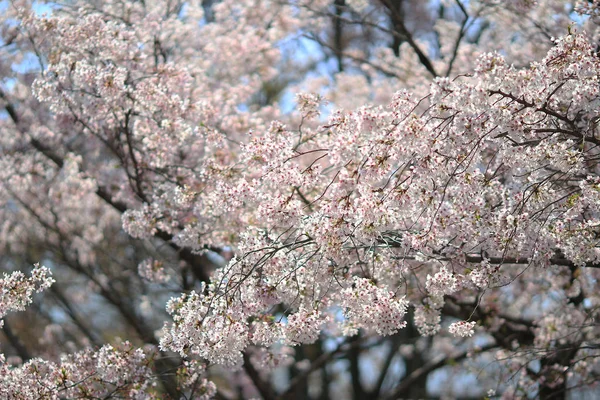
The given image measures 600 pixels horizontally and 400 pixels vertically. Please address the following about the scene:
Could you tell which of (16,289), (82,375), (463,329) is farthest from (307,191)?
(16,289)

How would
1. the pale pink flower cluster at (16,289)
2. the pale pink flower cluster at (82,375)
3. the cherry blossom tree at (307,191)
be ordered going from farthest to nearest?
the pale pink flower cluster at (82,375) < the pale pink flower cluster at (16,289) < the cherry blossom tree at (307,191)

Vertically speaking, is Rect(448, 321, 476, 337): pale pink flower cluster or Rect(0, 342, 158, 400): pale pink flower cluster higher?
Rect(0, 342, 158, 400): pale pink flower cluster

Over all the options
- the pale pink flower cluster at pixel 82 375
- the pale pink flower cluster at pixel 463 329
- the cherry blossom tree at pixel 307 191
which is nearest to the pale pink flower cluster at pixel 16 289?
the cherry blossom tree at pixel 307 191

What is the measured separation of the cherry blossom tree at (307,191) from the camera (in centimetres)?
465

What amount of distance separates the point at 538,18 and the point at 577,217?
222 inches

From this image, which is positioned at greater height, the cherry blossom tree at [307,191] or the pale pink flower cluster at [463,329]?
the cherry blossom tree at [307,191]

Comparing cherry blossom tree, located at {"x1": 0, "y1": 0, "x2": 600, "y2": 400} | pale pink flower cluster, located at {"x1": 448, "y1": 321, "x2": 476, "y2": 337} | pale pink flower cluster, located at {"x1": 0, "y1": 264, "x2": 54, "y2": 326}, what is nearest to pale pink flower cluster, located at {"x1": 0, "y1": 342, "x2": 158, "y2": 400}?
cherry blossom tree, located at {"x1": 0, "y1": 0, "x2": 600, "y2": 400}

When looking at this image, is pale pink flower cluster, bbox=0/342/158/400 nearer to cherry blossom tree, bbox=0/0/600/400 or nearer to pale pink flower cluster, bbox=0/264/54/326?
cherry blossom tree, bbox=0/0/600/400

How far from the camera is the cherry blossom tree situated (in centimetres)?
465

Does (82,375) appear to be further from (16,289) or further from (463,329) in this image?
(463,329)

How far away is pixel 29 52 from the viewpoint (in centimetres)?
868

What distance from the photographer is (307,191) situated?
265 inches

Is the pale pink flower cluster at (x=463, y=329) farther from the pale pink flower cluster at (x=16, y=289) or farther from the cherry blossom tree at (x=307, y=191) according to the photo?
the pale pink flower cluster at (x=16, y=289)

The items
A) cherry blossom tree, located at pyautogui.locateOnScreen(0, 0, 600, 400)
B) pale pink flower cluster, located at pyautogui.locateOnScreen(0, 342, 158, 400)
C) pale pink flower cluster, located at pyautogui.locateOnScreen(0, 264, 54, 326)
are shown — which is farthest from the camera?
pale pink flower cluster, located at pyautogui.locateOnScreen(0, 342, 158, 400)
